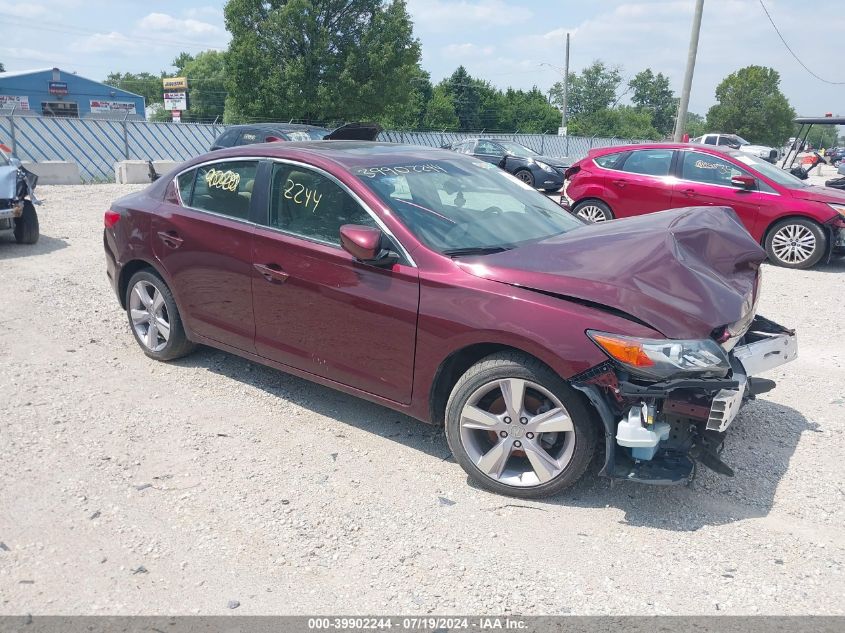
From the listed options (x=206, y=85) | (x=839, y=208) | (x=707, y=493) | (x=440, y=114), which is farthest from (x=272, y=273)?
(x=206, y=85)

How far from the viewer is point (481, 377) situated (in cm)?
340

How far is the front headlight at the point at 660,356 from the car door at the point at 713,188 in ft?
23.0

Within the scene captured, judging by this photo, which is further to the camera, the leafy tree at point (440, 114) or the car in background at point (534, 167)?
the leafy tree at point (440, 114)

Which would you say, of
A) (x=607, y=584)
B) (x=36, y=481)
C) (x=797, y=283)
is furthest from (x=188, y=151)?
(x=607, y=584)

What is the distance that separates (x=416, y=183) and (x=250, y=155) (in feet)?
3.87

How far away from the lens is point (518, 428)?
11.1 feet

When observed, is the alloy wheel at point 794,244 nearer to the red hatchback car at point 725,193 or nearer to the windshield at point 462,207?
the red hatchback car at point 725,193

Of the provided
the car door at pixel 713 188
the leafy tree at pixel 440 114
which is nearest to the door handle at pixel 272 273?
the car door at pixel 713 188

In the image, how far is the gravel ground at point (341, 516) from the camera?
278 cm

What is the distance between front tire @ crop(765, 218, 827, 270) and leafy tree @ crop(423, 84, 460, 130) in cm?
5327

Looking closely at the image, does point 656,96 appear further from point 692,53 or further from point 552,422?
point 552,422

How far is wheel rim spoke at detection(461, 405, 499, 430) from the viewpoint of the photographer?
Result: 3.43m

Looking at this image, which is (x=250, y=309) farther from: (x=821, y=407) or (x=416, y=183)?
(x=821, y=407)

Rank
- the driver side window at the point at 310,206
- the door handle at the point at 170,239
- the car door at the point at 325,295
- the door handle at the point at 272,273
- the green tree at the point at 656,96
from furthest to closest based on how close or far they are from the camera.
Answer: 1. the green tree at the point at 656,96
2. the door handle at the point at 170,239
3. the door handle at the point at 272,273
4. the driver side window at the point at 310,206
5. the car door at the point at 325,295
